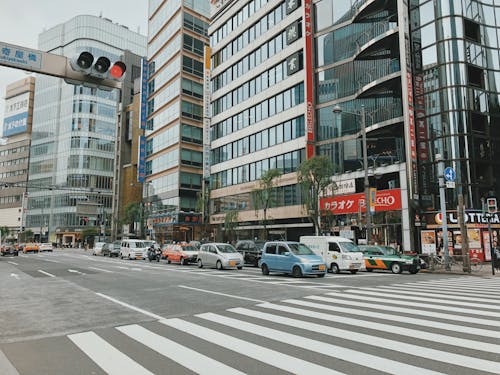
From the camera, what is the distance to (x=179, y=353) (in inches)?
225

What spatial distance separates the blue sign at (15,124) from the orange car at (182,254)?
106 m

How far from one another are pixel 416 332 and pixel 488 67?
107 feet

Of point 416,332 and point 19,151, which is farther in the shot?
point 19,151

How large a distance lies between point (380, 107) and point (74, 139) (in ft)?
290

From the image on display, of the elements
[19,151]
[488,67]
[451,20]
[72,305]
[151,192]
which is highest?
[19,151]

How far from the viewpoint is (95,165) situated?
337ft

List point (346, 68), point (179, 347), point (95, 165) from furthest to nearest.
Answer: point (95, 165)
point (346, 68)
point (179, 347)

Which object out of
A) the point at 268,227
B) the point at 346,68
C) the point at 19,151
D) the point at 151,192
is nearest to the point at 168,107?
the point at 151,192

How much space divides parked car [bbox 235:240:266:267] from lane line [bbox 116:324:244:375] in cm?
1953

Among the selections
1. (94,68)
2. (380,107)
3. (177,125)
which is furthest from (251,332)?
(177,125)

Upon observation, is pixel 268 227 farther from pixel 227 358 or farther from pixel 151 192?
pixel 227 358

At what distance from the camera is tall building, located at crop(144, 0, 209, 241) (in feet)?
188

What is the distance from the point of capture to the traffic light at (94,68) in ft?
Result: 22.0

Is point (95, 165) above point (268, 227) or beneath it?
above
